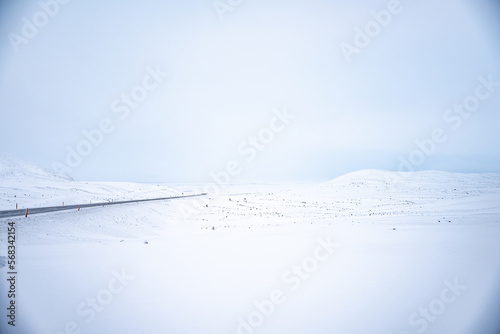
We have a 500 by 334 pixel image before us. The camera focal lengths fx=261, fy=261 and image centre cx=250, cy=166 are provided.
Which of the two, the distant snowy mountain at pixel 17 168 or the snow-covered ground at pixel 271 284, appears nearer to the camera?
the snow-covered ground at pixel 271 284

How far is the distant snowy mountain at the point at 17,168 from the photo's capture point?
44.6m

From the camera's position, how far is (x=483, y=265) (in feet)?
20.2

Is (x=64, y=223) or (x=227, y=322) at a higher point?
(x=227, y=322)

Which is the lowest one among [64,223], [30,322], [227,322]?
[64,223]

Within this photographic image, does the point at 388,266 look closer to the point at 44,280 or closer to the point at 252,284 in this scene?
the point at 252,284

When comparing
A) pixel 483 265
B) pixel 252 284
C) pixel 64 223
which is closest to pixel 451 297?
pixel 483 265

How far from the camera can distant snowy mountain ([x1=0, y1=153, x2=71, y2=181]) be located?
146 ft

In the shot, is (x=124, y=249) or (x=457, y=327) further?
(x=124, y=249)

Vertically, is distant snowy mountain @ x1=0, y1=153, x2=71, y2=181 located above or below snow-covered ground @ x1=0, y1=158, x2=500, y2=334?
below

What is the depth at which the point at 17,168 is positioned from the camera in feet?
160

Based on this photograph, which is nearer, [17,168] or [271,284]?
[271,284]

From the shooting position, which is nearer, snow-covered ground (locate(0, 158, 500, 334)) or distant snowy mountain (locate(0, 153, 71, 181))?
snow-covered ground (locate(0, 158, 500, 334))

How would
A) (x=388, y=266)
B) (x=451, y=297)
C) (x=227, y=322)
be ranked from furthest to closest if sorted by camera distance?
(x=388, y=266) → (x=451, y=297) → (x=227, y=322)

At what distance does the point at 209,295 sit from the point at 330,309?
2.43m
